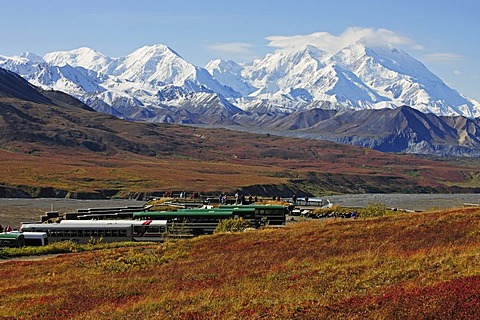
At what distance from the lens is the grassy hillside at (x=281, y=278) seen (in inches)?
794

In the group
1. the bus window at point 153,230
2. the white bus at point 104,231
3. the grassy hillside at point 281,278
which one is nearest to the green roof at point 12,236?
the white bus at point 104,231

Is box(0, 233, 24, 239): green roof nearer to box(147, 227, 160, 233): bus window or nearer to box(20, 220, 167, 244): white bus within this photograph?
box(20, 220, 167, 244): white bus

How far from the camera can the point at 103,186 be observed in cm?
17200

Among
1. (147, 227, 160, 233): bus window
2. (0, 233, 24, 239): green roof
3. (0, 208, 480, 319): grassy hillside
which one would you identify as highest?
(0, 208, 480, 319): grassy hillside

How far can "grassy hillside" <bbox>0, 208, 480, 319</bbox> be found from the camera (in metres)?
20.2

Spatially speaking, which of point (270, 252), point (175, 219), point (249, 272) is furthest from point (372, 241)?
point (175, 219)

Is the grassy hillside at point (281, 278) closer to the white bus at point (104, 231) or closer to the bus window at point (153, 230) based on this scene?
the white bus at point (104, 231)

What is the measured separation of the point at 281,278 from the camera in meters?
29.0

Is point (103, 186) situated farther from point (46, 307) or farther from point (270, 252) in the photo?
point (46, 307)

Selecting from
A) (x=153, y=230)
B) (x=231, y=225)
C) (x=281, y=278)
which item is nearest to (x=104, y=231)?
(x=153, y=230)

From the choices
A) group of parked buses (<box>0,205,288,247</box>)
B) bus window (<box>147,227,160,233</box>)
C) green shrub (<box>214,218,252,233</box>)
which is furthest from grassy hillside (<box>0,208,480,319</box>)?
bus window (<box>147,227,160,233</box>)

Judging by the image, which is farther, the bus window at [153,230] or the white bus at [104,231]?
the bus window at [153,230]

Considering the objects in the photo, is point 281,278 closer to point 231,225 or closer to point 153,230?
point 231,225

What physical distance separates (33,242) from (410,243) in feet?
120
